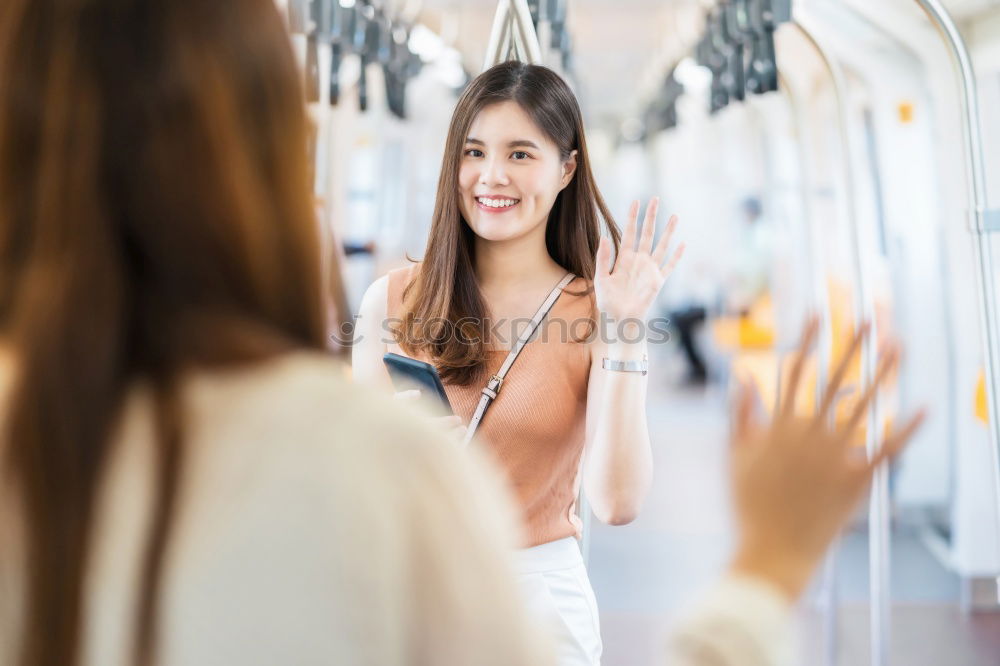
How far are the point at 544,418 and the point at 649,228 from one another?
386 millimetres

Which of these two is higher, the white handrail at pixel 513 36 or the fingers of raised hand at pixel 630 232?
the white handrail at pixel 513 36

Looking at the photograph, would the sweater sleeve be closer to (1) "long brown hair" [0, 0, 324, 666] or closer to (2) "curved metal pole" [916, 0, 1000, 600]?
(1) "long brown hair" [0, 0, 324, 666]

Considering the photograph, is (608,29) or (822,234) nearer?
(822,234)

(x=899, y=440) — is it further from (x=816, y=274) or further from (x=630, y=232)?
(x=816, y=274)

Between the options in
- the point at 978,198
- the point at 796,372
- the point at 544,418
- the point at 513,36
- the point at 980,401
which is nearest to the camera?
the point at 796,372

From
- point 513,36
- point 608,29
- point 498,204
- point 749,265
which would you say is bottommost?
point 498,204

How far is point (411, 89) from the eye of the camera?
310 inches

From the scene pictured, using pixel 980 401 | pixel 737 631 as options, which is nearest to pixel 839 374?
pixel 737 631

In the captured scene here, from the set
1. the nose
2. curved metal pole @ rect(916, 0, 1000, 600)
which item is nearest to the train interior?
curved metal pole @ rect(916, 0, 1000, 600)

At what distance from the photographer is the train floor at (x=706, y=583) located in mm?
3742

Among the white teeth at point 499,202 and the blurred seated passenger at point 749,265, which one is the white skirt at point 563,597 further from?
the blurred seated passenger at point 749,265

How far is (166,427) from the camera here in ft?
2.06

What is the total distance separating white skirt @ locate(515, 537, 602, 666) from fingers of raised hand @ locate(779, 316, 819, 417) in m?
0.87

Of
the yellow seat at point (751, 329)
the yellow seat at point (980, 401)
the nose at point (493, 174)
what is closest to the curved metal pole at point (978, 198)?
the nose at point (493, 174)
